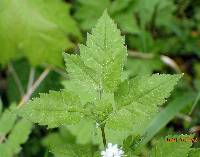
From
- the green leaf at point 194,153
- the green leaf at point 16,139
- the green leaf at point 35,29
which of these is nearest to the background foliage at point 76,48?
the green leaf at point 35,29

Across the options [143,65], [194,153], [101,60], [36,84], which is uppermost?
[143,65]

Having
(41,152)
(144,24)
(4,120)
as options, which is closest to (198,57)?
(144,24)

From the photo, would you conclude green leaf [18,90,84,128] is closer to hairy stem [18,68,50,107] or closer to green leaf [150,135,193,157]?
green leaf [150,135,193,157]

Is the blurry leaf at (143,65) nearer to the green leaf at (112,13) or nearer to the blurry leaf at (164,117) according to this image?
the green leaf at (112,13)

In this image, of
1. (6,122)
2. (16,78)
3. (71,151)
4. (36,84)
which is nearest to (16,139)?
(6,122)

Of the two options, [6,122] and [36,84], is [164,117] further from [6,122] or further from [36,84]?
[36,84]

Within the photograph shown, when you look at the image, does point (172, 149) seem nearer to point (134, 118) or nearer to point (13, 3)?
point (134, 118)
